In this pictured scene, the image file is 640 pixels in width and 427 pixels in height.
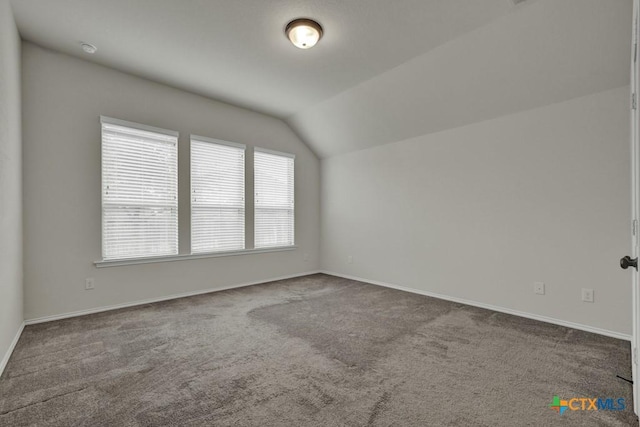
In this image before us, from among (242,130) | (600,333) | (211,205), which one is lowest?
(600,333)

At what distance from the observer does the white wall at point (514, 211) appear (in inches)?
113

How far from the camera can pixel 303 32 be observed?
271cm

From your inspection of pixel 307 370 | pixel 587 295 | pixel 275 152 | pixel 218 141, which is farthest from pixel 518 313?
pixel 218 141

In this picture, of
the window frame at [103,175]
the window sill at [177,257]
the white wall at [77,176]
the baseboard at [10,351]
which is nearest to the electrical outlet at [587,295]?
the window sill at [177,257]

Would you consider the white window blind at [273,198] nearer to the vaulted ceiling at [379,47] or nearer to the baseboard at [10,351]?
the vaulted ceiling at [379,47]

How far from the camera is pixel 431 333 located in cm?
288

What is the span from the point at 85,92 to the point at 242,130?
6.56 feet

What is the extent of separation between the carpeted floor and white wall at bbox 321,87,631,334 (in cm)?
41

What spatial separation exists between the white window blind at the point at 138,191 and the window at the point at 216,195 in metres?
0.29

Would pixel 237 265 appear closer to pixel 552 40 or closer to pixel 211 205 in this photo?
pixel 211 205

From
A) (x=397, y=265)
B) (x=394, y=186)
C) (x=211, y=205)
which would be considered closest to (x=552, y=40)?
(x=394, y=186)

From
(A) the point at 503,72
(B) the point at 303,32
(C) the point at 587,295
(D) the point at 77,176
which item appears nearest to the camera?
(B) the point at 303,32

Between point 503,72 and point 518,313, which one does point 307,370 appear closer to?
point 518,313

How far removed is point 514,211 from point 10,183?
16.5 feet
